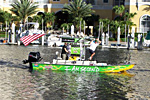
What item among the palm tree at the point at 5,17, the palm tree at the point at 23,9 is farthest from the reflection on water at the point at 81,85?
the palm tree at the point at 5,17

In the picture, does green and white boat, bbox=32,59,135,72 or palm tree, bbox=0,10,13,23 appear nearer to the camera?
green and white boat, bbox=32,59,135,72

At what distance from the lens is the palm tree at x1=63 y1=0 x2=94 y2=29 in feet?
217

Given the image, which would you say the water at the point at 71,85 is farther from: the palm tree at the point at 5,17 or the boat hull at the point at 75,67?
the palm tree at the point at 5,17

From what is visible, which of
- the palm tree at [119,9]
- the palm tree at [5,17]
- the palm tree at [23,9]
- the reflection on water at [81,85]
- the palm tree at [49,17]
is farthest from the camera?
the palm tree at [49,17]

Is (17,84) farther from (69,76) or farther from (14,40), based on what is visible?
(14,40)

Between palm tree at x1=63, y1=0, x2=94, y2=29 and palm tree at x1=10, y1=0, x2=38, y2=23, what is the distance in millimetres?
6168

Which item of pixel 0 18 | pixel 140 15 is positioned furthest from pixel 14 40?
pixel 140 15

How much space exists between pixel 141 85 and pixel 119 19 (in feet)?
147

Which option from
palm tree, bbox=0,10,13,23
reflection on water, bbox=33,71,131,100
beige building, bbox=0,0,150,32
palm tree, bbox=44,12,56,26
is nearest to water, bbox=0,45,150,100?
reflection on water, bbox=33,71,131,100

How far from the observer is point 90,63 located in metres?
25.3

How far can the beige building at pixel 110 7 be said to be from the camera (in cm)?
6556

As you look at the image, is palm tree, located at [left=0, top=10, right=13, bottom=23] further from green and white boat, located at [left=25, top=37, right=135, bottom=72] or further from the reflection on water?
the reflection on water

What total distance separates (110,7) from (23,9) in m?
15.3

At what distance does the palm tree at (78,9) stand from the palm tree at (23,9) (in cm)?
617
